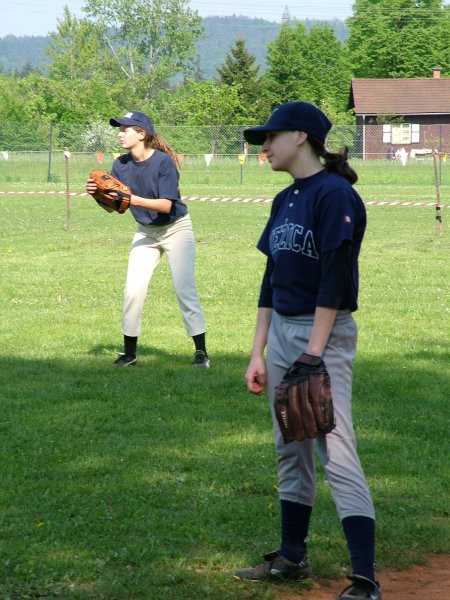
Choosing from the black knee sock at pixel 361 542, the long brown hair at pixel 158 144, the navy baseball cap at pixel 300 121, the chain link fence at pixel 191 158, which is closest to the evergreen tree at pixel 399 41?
the chain link fence at pixel 191 158

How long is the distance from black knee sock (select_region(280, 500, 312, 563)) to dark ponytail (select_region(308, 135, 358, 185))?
138cm

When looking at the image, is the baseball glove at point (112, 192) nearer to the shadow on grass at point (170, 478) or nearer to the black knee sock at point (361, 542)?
the shadow on grass at point (170, 478)

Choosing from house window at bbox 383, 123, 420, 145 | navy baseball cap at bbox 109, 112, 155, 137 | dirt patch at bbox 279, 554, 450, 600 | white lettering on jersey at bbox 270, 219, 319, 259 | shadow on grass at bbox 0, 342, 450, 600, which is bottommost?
dirt patch at bbox 279, 554, 450, 600

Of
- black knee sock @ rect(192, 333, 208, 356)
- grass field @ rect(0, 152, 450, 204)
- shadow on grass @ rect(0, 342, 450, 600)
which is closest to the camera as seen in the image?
shadow on grass @ rect(0, 342, 450, 600)

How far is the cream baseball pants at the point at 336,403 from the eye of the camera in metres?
3.97

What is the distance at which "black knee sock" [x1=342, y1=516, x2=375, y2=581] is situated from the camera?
13.0 feet

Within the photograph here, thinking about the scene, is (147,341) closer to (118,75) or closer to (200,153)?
(200,153)

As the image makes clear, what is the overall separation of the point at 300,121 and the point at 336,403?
3.66 feet

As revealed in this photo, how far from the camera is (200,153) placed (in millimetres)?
43188

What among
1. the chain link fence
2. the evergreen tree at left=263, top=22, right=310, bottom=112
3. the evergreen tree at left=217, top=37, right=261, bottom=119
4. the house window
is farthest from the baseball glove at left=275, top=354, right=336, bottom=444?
the evergreen tree at left=217, top=37, right=261, bottom=119

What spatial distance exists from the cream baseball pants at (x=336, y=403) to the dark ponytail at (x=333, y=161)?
1.80 feet

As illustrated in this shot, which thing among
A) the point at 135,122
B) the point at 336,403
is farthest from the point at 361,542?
the point at 135,122

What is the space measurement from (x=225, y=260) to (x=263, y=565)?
38.1 ft

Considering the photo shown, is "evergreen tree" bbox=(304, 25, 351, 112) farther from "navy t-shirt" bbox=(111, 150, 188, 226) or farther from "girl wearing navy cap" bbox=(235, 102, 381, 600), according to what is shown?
"girl wearing navy cap" bbox=(235, 102, 381, 600)
